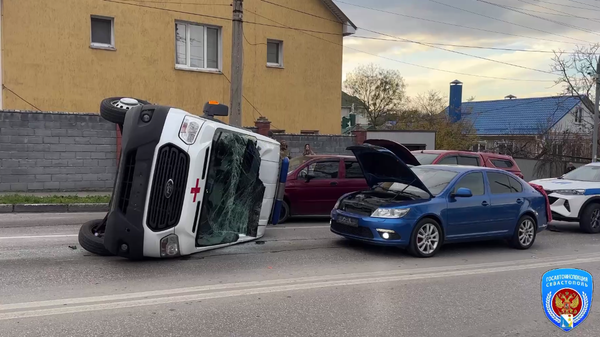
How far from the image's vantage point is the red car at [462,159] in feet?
43.8

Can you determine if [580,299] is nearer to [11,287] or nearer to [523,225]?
[11,287]

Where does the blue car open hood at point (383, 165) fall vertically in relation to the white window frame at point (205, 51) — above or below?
below

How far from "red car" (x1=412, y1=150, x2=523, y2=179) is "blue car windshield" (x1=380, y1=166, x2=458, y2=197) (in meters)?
4.18

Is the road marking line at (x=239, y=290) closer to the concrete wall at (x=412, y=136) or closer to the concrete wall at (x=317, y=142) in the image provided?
the concrete wall at (x=317, y=142)

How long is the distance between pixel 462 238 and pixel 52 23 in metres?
13.9

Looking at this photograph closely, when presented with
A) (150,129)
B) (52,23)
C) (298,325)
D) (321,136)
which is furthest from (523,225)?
(52,23)

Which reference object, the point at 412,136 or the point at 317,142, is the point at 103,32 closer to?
the point at 317,142

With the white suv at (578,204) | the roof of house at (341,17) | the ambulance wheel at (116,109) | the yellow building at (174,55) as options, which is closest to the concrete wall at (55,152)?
the yellow building at (174,55)

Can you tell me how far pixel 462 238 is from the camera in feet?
27.9

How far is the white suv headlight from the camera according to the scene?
21.8 feet

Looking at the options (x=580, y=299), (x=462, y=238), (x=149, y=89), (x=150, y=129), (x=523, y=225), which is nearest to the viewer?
(x=580, y=299)

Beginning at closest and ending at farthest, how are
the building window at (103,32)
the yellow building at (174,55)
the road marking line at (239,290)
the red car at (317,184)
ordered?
the road marking line at (239,290), the red car at (317,184), the yellow building at (174,55), the building window at (103,32)

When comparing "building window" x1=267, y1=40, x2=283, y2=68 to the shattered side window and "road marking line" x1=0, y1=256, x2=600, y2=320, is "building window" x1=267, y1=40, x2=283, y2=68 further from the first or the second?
"road marking line" x1=0, y1=256, x2=600, y2=320

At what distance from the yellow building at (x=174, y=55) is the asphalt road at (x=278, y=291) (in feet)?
29.6
